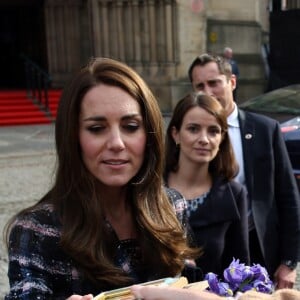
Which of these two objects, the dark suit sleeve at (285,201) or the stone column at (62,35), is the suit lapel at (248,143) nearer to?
the dark suit sleeve at (285,201)

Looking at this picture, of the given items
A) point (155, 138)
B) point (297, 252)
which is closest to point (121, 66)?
point (155, 138)

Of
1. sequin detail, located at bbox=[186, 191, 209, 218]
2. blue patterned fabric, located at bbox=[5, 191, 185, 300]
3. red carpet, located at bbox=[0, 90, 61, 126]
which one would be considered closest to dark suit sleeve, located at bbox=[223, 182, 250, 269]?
sequin detail, located at bbox=[186, 191, 209, 218]

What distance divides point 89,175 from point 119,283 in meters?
0.33

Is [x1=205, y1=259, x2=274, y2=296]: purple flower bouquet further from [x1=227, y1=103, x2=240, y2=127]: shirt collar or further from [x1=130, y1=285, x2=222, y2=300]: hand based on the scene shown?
[x1=227, y1=103, x2=240, y2=127]: shirt collar

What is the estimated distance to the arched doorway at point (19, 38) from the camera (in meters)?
16.1

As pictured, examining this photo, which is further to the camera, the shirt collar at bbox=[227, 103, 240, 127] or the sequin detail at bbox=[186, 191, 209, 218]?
the shirt collar at bbox=[227, 103, 240, 127]


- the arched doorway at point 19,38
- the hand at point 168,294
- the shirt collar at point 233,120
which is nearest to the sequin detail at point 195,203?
the shirt collar at point 233,120

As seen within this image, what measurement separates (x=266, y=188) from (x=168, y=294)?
4.97 ft

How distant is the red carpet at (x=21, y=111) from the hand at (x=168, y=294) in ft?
38.6

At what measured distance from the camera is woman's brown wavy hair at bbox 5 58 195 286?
4.77 ft

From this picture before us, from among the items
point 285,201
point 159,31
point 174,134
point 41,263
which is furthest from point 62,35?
point 41,263

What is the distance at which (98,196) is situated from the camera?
1555 millimetres

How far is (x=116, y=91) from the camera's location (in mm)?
1494

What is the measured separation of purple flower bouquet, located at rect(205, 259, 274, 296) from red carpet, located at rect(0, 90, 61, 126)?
11571 millimetres
